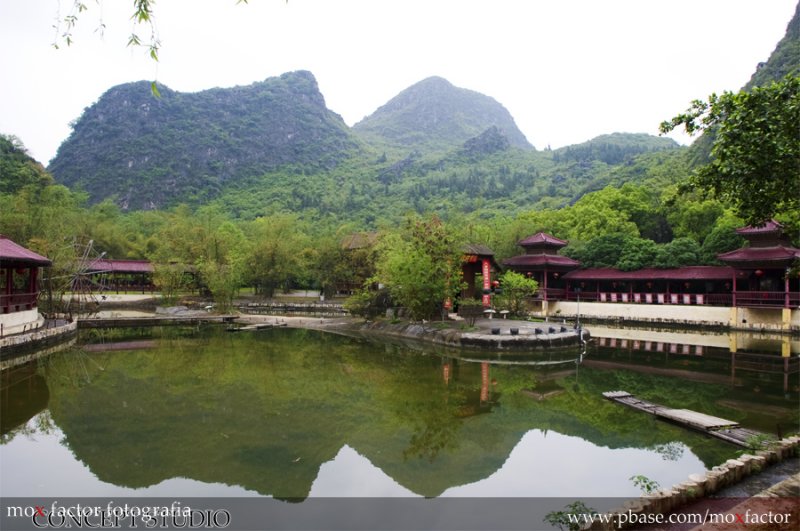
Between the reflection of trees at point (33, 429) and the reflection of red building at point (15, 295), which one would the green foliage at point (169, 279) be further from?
the reflection of trees at point (33, 429)

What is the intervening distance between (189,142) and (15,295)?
109 meters

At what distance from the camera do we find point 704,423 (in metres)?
10.4

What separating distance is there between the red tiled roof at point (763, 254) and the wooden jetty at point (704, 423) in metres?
20.4

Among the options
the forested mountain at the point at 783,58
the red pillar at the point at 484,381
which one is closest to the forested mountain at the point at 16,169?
the red pillar at the point at 484,381

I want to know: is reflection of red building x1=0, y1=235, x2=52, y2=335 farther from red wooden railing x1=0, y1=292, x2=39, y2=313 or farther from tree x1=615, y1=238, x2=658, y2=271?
tree x1=615, y1=238, x2=658, y2=271

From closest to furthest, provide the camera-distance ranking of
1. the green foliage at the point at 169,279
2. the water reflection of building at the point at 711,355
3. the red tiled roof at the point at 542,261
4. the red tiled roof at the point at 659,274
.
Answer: the water reflection of building at the point at 711,355
the red tiled roof at the point at 659,274
the red tiled roof at the point at 542,261
the green foliage at the point at 169,279

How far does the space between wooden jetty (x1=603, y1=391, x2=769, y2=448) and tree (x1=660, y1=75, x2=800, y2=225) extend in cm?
419

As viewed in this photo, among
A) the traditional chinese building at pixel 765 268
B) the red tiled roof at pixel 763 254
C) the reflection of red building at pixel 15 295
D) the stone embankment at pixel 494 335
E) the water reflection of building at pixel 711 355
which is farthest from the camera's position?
the traditional chinese building at pixel 765 268

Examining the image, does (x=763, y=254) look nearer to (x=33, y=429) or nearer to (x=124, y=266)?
(x=33, y=429)

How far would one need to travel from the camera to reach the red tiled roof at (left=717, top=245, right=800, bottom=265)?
2706 centimetres

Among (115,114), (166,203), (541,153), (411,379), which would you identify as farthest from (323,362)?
(115,114)

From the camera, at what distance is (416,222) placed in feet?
88.9

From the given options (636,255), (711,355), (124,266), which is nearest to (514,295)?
(711,355)

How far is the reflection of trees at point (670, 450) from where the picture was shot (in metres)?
9.09
